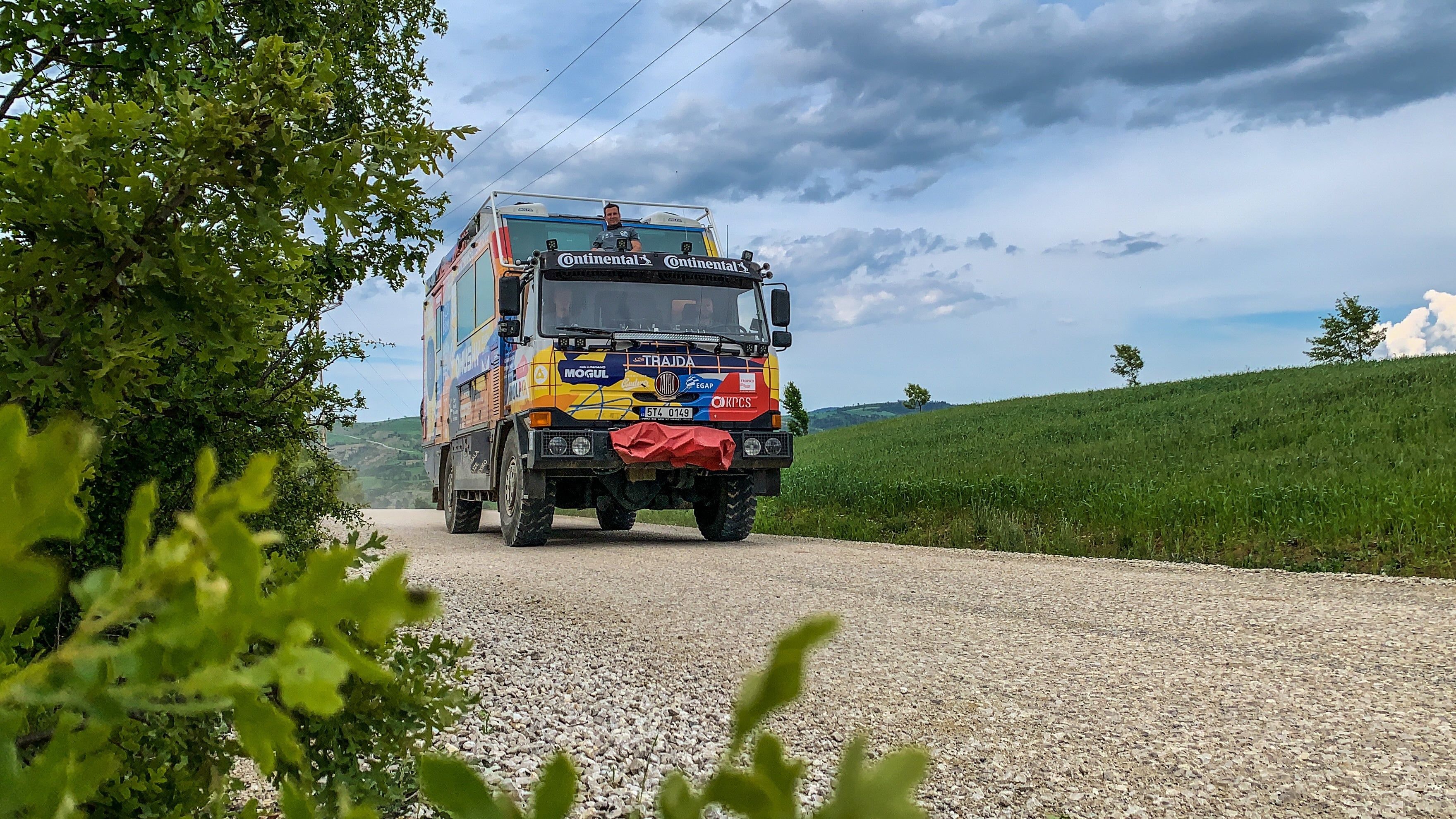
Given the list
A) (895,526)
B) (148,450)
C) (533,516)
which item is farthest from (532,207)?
(148,450)

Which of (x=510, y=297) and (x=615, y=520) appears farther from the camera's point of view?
(x=615, y=520)

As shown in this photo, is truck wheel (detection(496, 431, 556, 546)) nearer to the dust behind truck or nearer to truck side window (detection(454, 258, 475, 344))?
the dust behind truck

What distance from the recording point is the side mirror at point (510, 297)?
9969 millimetres

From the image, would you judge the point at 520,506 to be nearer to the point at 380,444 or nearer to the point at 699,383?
the point at 699,383

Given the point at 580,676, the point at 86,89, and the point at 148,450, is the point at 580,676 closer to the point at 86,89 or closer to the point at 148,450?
the point at 148,450

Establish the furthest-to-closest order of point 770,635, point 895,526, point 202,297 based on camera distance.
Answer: point 895,526 < point 770,635 < point 202,297

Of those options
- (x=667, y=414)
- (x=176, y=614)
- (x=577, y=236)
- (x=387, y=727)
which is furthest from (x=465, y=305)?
(x=176, y=614)

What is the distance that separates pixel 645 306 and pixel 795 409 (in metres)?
35.0

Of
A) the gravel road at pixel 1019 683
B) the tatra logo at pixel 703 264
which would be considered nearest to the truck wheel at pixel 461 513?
the tatra logo at pixel 703 264

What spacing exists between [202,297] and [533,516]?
26.8 feet

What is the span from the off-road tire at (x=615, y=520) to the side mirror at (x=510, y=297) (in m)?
4.13

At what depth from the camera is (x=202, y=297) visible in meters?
1.77

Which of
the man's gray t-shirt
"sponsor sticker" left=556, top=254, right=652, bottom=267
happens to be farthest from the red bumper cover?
the man's gray t-shirt

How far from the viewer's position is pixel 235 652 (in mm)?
465
